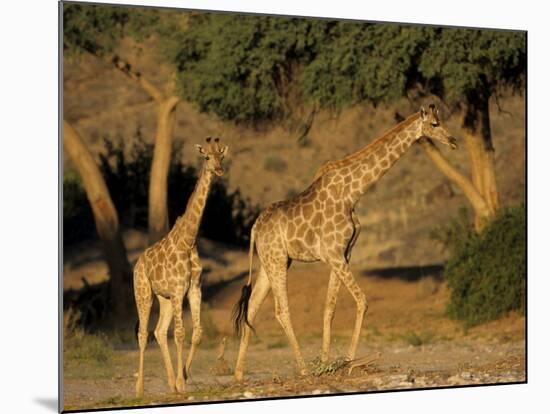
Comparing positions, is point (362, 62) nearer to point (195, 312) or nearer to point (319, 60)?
point (319, 60)

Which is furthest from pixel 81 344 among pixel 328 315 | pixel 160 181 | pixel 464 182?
pixel 464 182

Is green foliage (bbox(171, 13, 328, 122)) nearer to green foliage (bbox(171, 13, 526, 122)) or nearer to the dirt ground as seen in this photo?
green foliage (bbox(171, 13, 526, 122))

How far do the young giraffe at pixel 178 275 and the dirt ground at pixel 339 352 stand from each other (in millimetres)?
433

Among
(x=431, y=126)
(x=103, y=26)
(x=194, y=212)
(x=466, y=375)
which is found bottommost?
(x=466, y=375)

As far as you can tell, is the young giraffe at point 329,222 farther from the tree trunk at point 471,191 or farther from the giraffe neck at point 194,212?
the tree trunk at point 471,191

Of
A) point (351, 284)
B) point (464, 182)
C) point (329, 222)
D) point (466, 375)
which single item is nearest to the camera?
point (351, 284)

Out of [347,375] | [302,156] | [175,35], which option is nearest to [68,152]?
[175,35]

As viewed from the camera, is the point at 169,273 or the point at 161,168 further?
the point at 161,168

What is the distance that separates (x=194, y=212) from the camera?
38.8ft

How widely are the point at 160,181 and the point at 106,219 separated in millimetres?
704

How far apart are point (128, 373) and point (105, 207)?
1.92m

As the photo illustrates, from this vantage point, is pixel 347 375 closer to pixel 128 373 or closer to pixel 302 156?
pixel 128 373

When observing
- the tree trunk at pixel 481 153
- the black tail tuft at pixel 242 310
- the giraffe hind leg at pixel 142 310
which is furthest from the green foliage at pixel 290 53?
the giraffe hind leg at pixel 142 310

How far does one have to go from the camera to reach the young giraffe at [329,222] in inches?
484
